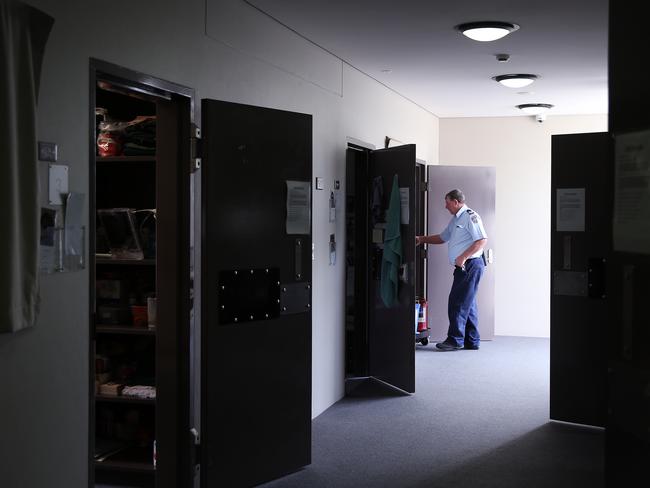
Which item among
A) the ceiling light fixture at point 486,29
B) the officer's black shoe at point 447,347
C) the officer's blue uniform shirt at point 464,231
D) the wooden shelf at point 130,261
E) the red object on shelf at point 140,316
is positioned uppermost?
the ceiling light fixture at point 486,29

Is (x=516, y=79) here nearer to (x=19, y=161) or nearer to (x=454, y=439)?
(x=454, y=439)

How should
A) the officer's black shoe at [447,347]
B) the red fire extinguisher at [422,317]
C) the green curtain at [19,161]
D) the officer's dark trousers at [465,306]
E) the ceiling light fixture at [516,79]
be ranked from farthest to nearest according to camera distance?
the red fire extinguisher at [422,317] → the officer's black shoe at [447,347] → the officer's dark trousers at [465,306] → the ceiling light fixture at [516,79] → the green curtain at [19,161]

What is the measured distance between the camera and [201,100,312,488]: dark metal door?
3697 millimetres

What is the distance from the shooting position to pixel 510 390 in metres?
6.21

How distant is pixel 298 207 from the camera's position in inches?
163

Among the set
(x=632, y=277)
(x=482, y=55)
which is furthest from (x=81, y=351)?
(x=482, y=55)

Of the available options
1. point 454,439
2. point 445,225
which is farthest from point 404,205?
point 445,225

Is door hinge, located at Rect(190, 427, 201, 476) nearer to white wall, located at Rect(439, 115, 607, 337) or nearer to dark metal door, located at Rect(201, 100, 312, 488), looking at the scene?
dark metal door, located at Rect(201, 100, 312, 488)

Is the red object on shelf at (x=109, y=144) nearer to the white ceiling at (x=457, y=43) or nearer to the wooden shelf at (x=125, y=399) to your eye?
the white ceiling at (x=457, y=43)

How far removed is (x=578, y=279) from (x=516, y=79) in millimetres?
2255

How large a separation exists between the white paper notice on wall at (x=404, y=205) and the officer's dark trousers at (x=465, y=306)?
2036 mm

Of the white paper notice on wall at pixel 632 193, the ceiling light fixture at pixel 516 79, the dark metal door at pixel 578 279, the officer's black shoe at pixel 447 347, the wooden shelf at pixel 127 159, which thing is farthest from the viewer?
the officer's black shoe at pixel 447 347

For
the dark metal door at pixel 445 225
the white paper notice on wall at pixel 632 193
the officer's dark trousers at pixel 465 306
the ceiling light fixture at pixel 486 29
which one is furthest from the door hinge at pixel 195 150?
the dark metal door at pixel 445 225

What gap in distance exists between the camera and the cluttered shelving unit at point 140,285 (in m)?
3.74
